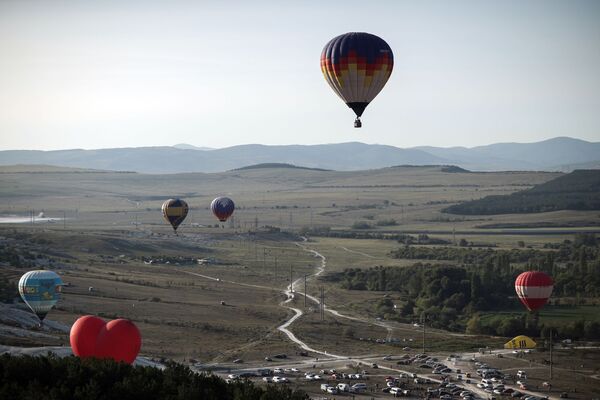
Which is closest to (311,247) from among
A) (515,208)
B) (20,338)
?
(515,208)

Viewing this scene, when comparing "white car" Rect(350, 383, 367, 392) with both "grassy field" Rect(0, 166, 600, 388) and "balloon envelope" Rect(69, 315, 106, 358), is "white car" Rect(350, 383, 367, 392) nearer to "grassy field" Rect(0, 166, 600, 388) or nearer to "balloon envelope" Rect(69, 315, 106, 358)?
"grassy field" Rect(0, 166, 600, 388)

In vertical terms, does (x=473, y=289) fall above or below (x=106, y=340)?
below

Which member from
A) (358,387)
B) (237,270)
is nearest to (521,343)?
(358,387)

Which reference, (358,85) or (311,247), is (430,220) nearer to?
(311,247)

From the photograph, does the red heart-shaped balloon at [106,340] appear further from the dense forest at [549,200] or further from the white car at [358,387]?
the dense forest at [549,200]

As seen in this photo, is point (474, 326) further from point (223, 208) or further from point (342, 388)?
point (223, 208)

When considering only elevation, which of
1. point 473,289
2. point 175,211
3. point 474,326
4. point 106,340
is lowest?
point 474,326

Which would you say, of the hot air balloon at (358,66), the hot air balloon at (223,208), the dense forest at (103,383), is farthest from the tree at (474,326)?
the hot air balloon at (223,208)
